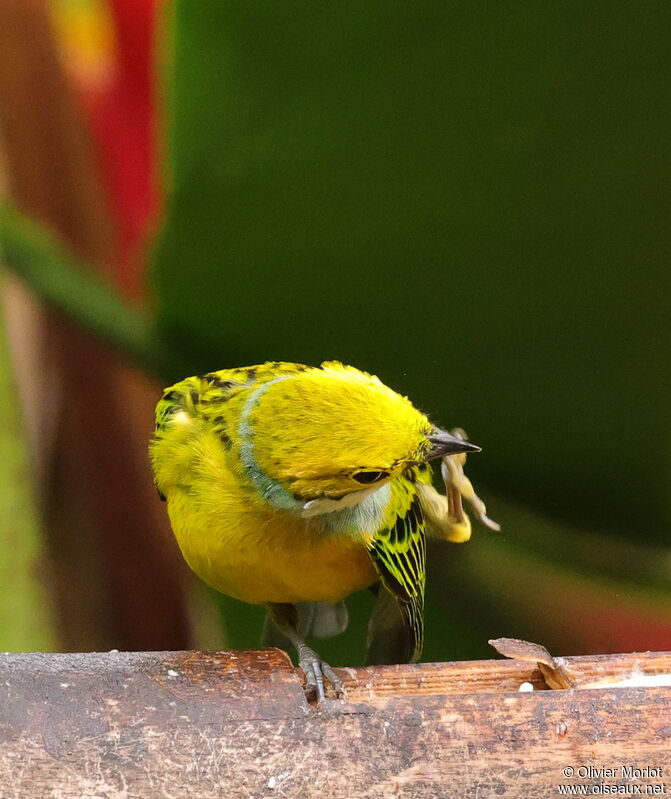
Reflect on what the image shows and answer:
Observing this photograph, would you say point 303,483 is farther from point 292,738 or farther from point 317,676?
point 292,738

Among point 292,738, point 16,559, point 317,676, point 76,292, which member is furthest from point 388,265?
point 16,559

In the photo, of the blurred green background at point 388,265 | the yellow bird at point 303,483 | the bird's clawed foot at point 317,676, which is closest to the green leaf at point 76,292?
the blurred green background at point 388,265

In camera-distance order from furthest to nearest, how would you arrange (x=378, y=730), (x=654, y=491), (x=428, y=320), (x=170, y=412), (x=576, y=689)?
(x=654, y=491) < (x=428, y=320) < (x=170, y=412) < (x=576, y=689) < (x=378, y=730)

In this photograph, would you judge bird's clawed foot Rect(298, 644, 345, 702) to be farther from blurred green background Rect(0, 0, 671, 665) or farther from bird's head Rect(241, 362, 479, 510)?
blurred green background Rect(0, 0, 671, 665)

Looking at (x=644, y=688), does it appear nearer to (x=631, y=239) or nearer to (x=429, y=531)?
(x=429, y=531)

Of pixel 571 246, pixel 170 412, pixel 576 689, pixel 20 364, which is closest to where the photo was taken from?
pixel 576 689

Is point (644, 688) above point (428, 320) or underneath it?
underneath

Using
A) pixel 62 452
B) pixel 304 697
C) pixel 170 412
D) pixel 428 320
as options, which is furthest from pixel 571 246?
pixel 62 452

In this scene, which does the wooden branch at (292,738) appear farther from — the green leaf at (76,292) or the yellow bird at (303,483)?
the green leaf at (76,292)
